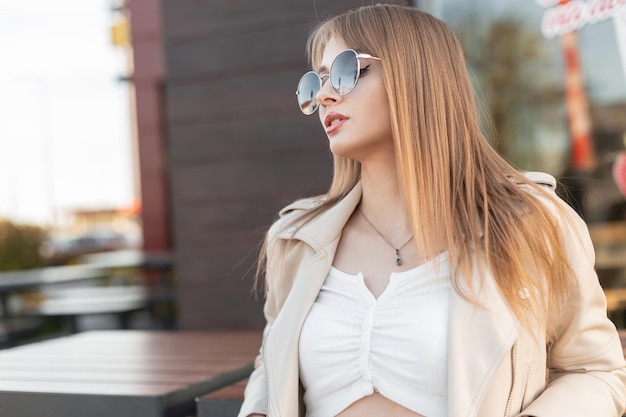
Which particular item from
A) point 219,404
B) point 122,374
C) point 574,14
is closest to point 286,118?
point 574,14

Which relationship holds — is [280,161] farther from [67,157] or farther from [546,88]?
[67,157]

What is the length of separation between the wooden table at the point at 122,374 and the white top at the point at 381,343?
26.0 inches

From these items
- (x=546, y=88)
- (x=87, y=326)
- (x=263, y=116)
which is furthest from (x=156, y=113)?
(x=546, y=88)

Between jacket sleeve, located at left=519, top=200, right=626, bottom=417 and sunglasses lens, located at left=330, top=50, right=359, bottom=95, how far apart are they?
0.58m

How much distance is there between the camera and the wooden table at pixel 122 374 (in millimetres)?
2441

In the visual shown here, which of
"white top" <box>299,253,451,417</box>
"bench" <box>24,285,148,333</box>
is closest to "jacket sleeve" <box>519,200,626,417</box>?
"white top" <box>299,253,451,417</box>

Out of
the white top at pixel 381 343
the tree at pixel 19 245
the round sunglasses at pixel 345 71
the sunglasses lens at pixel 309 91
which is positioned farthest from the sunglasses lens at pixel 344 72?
the tree at pixel 19 245

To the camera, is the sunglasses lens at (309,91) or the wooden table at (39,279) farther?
the wooden table at (39,279)

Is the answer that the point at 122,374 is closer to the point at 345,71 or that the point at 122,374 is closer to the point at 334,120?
the point at 334,120

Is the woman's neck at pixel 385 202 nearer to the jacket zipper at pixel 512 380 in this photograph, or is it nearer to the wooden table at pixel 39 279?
the jacket zipper at pixel 512 380

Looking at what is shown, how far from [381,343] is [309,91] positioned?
2.28ft

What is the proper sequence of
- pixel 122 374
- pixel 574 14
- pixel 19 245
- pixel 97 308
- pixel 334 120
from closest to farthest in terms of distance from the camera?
pixel 334 120, pixel 122 374, pixel 574 14, pixel 97 308, pixel 19 245

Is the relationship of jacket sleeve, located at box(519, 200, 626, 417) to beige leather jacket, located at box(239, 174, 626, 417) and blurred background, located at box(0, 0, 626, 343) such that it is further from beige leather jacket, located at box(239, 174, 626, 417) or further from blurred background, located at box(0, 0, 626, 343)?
blurred background, located at box(0, 0, 626, 343)

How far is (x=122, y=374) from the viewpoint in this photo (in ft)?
9.05
